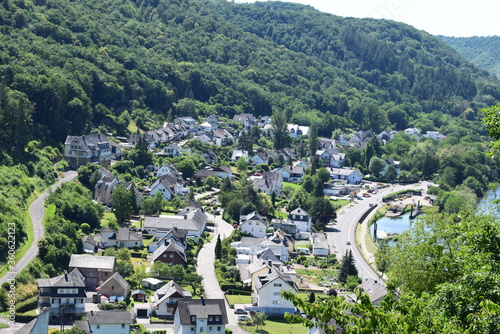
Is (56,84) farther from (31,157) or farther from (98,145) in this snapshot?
(31,157)

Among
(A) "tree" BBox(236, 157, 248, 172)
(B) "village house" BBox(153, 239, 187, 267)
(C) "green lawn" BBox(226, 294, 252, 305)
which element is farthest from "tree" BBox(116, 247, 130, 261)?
(A) "tree" BBox(236, 157, 248, 172)

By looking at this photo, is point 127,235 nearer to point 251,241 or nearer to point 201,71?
point 251,241

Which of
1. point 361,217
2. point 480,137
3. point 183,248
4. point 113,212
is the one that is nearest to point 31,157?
point 113,212

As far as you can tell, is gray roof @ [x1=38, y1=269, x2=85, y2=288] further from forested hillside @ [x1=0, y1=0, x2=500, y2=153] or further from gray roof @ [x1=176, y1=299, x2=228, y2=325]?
forested hillside @ [x1=0, y1=0, x2=500, y2=153]

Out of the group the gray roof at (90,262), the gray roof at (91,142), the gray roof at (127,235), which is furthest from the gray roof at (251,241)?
the gray roof at (91,142)

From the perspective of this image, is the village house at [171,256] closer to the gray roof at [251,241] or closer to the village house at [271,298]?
the village house at [271,298]
